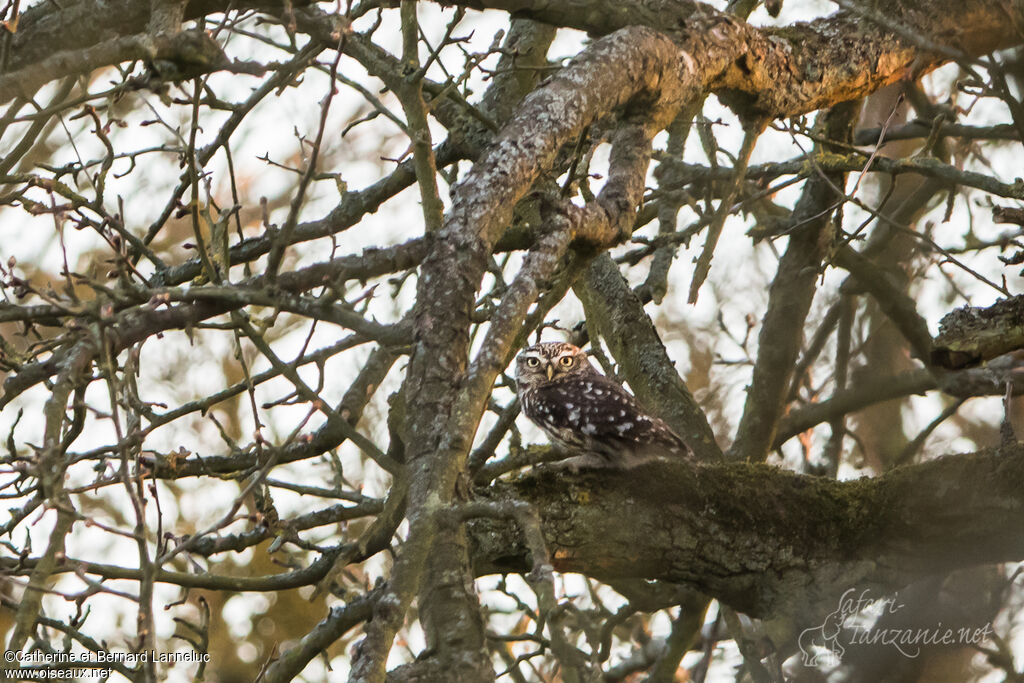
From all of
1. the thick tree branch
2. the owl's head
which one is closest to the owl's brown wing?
the owl's head

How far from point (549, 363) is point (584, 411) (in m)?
0.97

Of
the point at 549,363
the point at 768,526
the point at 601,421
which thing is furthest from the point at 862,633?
the point at 549,363

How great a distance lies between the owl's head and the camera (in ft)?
19.1

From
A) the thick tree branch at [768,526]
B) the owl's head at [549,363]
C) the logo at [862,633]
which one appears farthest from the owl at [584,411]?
the logo at [862,633]

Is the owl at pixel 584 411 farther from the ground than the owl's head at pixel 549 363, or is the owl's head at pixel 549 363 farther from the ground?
the owl's head at pixel 549 363

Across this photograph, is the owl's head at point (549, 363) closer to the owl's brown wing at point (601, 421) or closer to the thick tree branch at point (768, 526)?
the owl's brown wing at point (601, 421)

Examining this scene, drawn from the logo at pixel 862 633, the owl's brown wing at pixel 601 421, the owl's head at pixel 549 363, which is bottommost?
the logo at pixel 862 633

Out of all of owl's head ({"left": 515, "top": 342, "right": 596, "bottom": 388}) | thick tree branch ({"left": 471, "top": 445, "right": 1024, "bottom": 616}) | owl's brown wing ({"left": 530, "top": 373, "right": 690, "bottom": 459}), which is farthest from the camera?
owl's head ({"left": 515, "top": 342, "right": 596, "bottom": 388})

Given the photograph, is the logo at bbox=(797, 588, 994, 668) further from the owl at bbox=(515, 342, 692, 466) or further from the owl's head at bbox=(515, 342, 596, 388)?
the owl's head at bbox=(515, 342, 596, 388)

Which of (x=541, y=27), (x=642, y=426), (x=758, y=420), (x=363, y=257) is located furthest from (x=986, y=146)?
(x=363, y=257)

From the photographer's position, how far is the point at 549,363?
5859 mm

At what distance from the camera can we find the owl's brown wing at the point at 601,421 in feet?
14.7

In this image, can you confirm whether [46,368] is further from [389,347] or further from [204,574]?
[389,347]

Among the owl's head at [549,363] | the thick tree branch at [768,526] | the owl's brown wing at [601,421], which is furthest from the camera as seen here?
the owl's head at [549,363]
